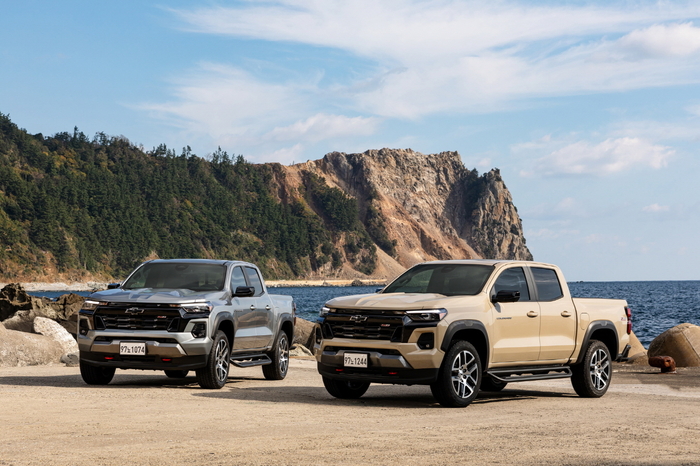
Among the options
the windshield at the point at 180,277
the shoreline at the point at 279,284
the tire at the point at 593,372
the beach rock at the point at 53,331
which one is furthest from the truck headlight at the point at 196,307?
the shoreline at the point at 279,284

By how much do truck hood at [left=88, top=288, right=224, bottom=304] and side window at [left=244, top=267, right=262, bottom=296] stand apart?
143cm

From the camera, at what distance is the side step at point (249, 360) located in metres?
14.4

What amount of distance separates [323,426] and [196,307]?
14.1 ft

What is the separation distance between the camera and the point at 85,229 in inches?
6201

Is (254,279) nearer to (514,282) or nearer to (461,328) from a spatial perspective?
(514,282)

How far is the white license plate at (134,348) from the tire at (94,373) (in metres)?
0.88

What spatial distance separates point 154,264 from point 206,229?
17039 cm

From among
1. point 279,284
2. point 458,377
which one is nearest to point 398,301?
point 458,377

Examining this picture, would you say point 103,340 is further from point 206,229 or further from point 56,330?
point 206,229

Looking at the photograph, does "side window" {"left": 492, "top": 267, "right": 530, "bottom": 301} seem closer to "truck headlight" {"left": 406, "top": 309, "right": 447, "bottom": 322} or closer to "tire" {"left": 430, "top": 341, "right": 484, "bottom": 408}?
"tire" {"left": 430, "top": 341, "right": 484, "bottom": 408}

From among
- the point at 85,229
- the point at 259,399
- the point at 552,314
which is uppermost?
the point at 85,229

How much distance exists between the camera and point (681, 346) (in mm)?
20422

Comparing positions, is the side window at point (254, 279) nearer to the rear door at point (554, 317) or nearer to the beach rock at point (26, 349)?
the rear door at point (554, 317)

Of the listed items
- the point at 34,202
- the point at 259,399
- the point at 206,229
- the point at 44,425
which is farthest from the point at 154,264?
the point at 206,229
